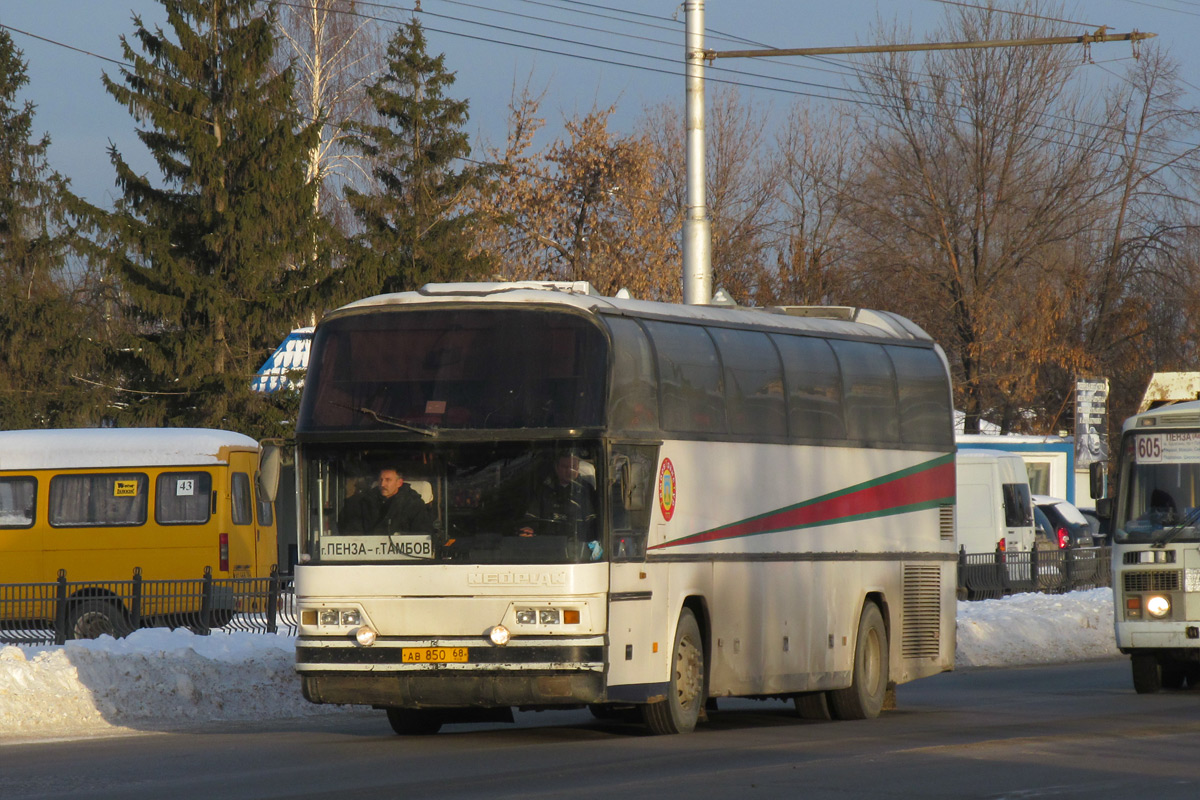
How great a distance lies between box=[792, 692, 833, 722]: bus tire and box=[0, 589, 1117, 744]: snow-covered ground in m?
4.42

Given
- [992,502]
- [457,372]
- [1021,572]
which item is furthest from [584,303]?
[992,502]

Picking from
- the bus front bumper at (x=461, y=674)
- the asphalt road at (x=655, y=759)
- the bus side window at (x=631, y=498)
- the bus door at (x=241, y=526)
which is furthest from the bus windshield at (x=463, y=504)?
the bus door at (x=241, y=526)

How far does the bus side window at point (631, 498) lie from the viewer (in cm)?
1274


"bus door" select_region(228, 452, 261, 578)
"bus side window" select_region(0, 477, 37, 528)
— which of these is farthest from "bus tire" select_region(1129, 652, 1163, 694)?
"bus side window" select_region(0, 477, 37, 528)

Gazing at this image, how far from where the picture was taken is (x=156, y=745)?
43.8ft

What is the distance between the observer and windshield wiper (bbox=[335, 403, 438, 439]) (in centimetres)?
1275

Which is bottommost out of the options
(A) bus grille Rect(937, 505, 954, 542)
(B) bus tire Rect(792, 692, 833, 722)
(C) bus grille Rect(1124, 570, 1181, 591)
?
(B) bus tire Rect(792, 692, 833, 722)

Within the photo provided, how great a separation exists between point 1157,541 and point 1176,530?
217mm

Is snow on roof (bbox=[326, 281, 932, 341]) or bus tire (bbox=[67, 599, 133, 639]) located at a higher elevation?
snow on roof (bbox=[326, 281, 932, 341])

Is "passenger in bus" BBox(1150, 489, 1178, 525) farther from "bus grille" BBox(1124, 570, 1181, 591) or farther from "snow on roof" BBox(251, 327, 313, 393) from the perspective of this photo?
"snow on roof" BBox(251, 327, 313, 393)

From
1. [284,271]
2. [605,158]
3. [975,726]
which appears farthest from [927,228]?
[975,726]

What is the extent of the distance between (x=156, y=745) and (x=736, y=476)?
4.95 meters

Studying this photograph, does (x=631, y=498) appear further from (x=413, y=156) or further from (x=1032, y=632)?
(x=413, y=156)

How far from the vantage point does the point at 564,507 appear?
1261 centimetres
